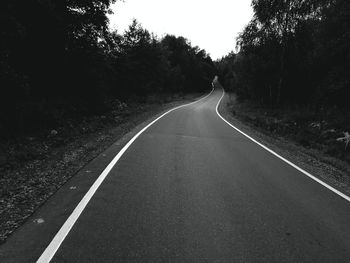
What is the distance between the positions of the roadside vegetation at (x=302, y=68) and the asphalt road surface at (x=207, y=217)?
260 inches

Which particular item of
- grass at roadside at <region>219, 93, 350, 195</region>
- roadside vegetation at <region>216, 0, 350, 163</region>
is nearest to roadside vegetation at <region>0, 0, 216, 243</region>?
grass at roadside at <region>219, 93, 350, 195</region>

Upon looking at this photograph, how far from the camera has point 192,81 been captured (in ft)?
253

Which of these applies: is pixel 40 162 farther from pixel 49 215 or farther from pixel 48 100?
pixel 48 100

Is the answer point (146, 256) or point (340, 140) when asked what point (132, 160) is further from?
point (340, 140)

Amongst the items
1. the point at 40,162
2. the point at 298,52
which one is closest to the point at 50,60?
the point at 40,162

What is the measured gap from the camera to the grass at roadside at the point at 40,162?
4.55 m

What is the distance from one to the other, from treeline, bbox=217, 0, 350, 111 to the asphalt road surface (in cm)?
1398

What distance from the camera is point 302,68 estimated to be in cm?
2431

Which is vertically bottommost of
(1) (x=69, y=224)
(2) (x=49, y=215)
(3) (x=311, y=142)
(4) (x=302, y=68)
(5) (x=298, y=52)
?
(3) (x=311, y=142)

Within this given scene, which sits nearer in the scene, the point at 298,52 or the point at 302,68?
the point at 298,52

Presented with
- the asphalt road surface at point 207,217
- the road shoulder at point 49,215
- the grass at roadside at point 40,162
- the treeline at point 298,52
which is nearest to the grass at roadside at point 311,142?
the asphalt road surface at point 207,217

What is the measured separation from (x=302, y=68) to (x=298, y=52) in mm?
1573

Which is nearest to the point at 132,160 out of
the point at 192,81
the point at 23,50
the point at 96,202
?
the point at 96,202

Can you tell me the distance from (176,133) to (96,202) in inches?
303
